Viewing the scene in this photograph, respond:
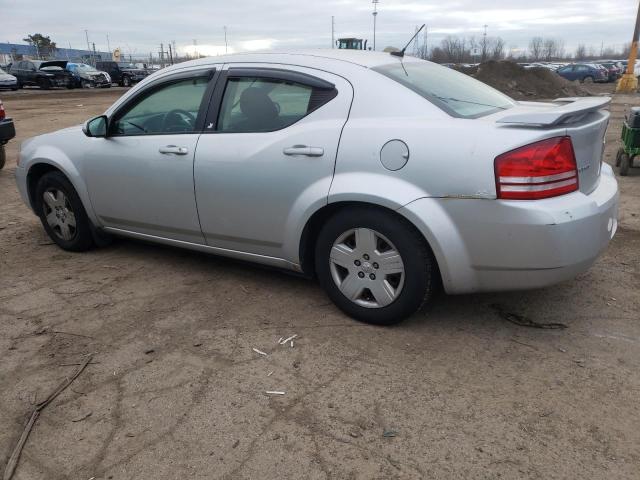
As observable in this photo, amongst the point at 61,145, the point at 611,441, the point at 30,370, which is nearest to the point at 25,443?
the point at 30,370

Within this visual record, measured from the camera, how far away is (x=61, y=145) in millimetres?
4668

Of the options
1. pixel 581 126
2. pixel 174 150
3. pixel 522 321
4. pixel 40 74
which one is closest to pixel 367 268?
pixel 522 321

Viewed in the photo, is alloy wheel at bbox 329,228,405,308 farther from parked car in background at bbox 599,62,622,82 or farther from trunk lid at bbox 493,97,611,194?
parked car in background at bbox 599,62,622,82

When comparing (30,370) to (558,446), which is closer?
(558,446)

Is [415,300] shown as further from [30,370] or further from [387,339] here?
[30,370]

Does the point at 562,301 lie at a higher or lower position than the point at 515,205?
lower

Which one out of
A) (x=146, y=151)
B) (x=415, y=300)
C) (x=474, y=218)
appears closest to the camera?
(x=474, y=218)

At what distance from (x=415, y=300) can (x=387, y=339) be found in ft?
0.92

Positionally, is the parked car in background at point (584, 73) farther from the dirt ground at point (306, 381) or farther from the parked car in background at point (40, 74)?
the dirt ground at point (306, 381)

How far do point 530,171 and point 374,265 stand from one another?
3.25ft

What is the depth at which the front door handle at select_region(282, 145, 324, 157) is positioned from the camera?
331 centimetres

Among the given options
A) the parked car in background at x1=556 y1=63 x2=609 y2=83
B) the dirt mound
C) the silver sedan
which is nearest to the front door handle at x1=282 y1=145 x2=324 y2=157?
the silver sedan

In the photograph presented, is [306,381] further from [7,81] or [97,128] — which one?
[7,81]

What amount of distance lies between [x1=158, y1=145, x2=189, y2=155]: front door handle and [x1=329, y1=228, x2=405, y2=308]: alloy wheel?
4.21 feet
